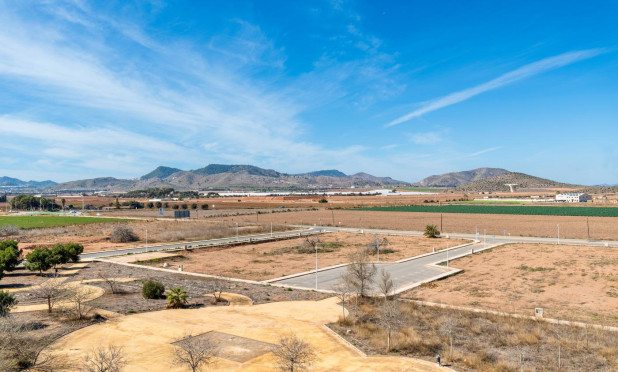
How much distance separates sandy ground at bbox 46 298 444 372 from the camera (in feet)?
58.4

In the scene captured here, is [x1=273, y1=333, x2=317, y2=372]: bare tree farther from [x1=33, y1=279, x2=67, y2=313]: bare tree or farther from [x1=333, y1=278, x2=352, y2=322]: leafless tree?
[x1=33, y1=279, x2=67, y2=313]: bare tree

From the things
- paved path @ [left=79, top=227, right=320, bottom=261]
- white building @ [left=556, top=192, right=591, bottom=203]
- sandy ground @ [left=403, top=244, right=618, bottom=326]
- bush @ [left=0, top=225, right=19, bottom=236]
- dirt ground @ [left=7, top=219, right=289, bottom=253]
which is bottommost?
sandy ground @ [left=403, top=244, right=618, bottom=326]

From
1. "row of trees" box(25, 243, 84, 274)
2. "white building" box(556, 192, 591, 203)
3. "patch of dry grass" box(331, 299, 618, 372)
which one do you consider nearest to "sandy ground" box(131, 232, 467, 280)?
"row of trees" box(25, 243, 84, 274)

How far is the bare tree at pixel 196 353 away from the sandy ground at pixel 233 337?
0.41 metres

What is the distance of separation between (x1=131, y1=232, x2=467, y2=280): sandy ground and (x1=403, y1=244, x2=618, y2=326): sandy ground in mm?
11263

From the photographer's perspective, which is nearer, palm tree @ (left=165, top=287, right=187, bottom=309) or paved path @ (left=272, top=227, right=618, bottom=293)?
palm tree @ (left=165, top=287, right=187, bottom=309)

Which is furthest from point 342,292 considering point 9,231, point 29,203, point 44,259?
point 29,203

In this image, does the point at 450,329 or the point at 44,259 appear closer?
the point at 450,329

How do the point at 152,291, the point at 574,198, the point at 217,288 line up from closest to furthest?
the point at 152,291, the point at 217,288, the point at 574,198

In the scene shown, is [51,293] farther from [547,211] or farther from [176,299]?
[547,211]

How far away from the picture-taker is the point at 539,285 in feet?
113

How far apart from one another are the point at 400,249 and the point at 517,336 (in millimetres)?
34886

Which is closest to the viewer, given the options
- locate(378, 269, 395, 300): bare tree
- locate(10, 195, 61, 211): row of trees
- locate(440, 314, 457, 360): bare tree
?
locate(440, 314, 457, 360): bare tree

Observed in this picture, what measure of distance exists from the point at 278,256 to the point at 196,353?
3562cm
